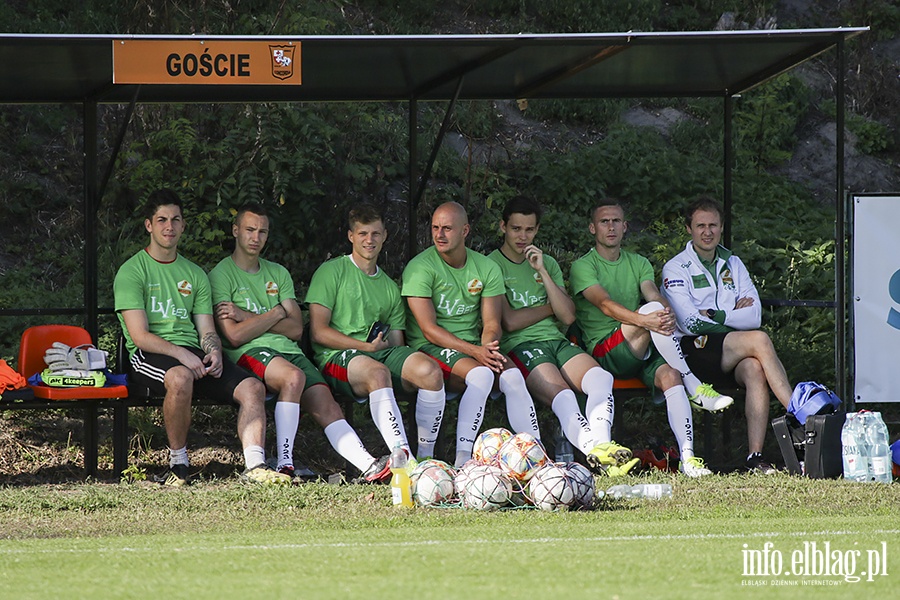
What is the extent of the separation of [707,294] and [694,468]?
4.10ft

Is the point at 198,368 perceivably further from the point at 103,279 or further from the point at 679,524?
the point at 103,279

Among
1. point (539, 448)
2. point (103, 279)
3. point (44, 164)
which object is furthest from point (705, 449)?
point (44, 164)

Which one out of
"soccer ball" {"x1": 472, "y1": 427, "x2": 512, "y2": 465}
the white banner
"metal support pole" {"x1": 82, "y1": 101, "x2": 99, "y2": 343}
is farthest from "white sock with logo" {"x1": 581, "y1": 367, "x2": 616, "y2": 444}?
"metal support pole" {"x1": 82, "y1": 101, "x2": 99, "y2": 343}

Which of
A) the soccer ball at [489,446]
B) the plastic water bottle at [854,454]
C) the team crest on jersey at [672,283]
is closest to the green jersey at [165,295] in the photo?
the soccer ball at [489,446]

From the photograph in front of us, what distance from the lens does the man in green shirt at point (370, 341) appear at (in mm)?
7160

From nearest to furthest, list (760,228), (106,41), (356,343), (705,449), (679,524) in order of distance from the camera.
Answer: (679,524), (106,41), (356,343), (705,449), (760,228)

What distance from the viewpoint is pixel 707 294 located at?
798 cm

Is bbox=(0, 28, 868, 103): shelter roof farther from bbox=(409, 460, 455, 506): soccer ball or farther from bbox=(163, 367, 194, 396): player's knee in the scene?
bbox=(409, 460, 455, 506): soccer ball

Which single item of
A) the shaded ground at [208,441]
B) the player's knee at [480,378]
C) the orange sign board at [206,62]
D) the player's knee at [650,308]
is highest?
Result: the orange sign board at [206,62]

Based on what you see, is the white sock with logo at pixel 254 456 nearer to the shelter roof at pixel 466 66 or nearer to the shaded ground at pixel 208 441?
the shaded ground at pixel 208 441

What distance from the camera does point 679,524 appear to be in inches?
216

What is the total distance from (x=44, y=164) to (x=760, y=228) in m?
6.99

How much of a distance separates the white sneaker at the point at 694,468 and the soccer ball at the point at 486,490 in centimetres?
162

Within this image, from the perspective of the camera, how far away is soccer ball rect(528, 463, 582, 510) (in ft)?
19.1
